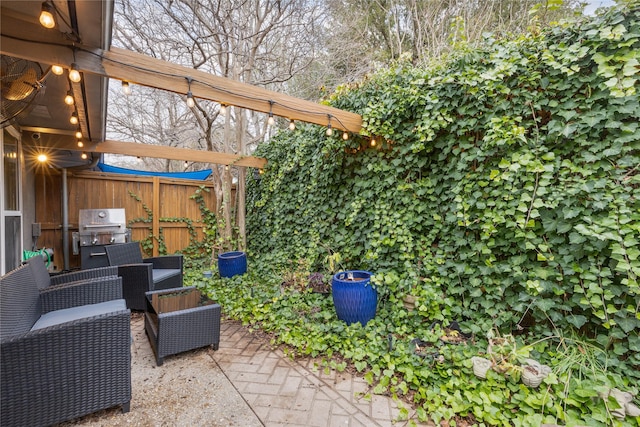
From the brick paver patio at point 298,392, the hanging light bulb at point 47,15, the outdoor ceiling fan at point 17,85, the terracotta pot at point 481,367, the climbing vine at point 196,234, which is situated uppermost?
the hanging light bulb at point 47,15

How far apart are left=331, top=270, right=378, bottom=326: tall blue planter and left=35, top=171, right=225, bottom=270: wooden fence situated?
4640mm

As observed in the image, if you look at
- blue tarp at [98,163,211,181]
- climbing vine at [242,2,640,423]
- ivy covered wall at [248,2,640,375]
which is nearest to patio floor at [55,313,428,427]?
climbing vine at [242,2,640,423]

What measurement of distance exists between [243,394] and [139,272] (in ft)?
7.58

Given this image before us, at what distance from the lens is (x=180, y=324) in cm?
243

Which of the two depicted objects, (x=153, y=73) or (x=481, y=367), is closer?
(x=481, y=367)

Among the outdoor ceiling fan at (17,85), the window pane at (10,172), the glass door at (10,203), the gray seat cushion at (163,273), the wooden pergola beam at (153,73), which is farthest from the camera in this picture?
the gray seat cushion at (163,273)

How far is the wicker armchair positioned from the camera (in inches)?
137

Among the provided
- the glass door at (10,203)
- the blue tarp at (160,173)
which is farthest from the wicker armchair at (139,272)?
the blue tarp at (160,173)

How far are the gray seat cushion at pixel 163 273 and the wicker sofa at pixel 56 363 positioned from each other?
1.71 meters

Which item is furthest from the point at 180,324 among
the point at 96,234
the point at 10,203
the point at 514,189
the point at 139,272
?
the point at 96,234

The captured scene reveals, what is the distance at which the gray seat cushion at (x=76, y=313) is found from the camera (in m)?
2.11

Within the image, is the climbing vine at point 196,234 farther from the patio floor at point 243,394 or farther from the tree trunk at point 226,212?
the patio floor at point 243,394

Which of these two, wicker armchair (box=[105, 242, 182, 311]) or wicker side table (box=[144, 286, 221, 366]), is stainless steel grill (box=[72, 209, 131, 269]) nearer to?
wicker armchair (box=[105, 242, 182, 311])

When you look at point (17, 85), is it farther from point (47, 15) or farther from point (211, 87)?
point (211, 87)
